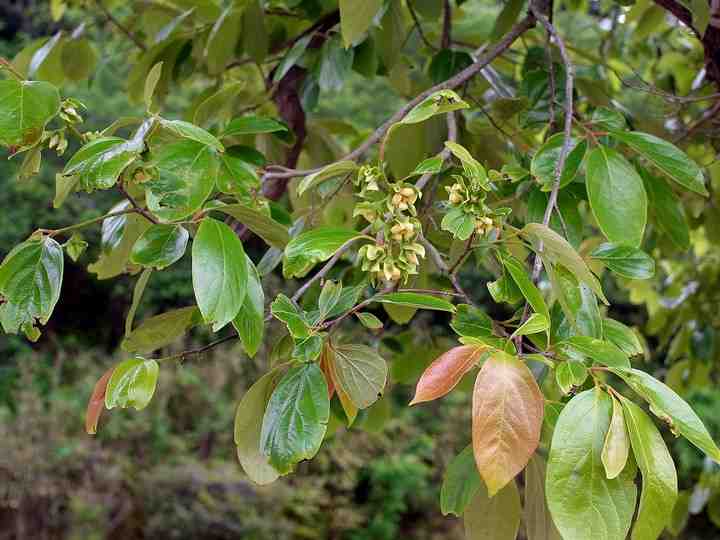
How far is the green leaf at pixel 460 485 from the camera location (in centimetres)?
53

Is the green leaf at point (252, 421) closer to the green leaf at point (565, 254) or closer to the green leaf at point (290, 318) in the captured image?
the green leaf at point (290, 318)

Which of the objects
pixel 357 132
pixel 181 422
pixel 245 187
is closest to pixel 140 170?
pixel 245 187

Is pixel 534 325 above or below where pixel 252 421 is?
above

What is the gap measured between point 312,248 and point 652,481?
9.2 inches

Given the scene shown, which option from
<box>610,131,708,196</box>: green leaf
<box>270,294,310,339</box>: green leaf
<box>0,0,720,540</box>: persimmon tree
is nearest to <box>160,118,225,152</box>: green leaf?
<box>0,0,720,540</box>: persimmon tree

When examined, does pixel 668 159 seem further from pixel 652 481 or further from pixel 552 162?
pixel 652 481

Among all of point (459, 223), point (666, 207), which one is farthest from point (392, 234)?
point (666, 207)

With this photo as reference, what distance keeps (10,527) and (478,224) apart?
3135 mm

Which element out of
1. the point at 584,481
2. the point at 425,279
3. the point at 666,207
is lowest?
the point at 425,279

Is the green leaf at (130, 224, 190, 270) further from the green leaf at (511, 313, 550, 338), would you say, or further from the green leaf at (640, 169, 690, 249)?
the green leaf at (640, 169, 690, 249)

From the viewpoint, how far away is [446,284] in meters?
0.73

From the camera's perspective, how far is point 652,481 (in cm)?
41

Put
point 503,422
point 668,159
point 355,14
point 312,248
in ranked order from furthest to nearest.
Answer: point 355,14, point 668,159, point 312,248, point 503,422

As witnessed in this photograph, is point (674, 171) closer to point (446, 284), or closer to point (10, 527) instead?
point (446, 284)
